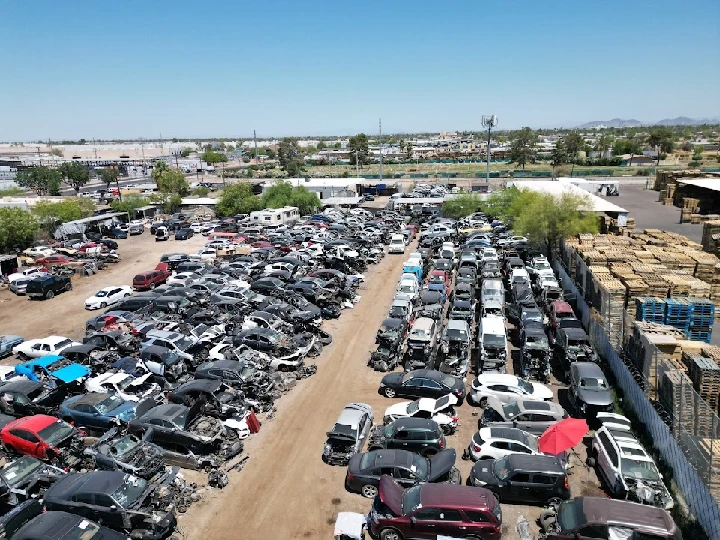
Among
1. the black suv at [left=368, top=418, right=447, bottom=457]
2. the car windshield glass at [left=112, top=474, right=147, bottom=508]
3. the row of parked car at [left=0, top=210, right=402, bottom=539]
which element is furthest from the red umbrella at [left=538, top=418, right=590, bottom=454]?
the car windshield glass at [left=112, top=474, right=147, bottom=508]

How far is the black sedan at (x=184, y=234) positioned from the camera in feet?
144

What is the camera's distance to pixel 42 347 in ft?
63.9

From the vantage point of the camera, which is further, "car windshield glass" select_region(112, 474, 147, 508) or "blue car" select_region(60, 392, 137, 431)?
"blue car" select_region(60, 392, 137, 431)

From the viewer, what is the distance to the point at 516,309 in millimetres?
22469

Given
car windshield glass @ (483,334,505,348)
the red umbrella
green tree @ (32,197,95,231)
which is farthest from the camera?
green tree @ (32,197,95,231)

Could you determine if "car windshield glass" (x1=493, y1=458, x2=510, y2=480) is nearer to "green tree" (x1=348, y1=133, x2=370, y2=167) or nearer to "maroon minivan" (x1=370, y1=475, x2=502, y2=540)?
"maroon minivan" (x1=370, y1=475, x2=502, y2=540)

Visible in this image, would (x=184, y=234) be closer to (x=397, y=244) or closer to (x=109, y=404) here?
(x=397, y=244)

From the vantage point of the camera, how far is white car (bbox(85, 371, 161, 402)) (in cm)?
1598

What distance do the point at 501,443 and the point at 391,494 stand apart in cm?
368

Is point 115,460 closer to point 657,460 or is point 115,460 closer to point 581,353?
point 657,460

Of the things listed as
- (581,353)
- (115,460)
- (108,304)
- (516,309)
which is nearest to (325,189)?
(108,304)

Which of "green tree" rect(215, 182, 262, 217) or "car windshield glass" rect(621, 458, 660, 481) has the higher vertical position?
"green tree" rect(215, 182, 262, 217)

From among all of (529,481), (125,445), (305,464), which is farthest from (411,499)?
(125,445)

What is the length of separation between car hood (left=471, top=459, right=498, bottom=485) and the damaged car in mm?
3196
